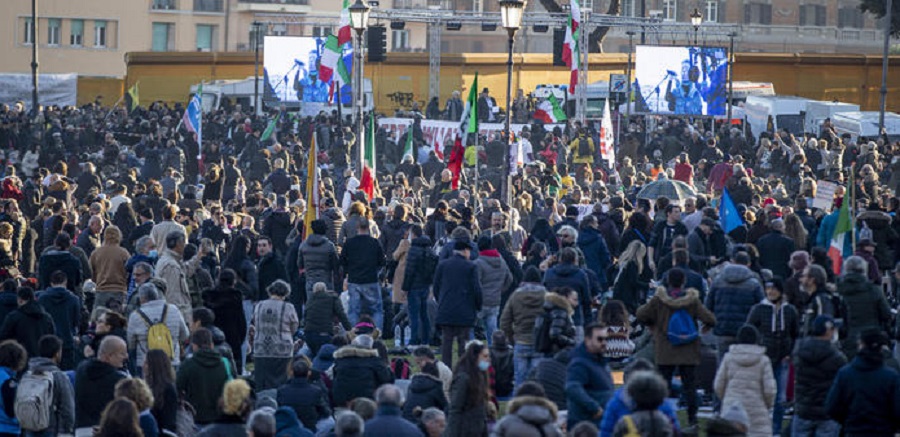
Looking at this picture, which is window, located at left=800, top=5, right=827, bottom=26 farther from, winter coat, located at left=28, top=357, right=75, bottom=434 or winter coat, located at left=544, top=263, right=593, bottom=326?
winter coat, located at left=28, top=357, right=75, bottom=434

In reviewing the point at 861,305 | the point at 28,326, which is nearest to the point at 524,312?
the point at 861,305

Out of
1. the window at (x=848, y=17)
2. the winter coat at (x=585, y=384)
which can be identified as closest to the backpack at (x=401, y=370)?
the winter coat at (x=585, y=384)

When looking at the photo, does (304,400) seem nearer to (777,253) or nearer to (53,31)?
(777,253)

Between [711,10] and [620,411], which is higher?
[711,10]

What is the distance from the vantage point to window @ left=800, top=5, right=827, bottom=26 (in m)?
97.1

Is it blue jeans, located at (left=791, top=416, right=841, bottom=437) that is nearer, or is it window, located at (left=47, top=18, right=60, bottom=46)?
blue jeans, located at (left=791, top=416, right=841, bottom=437)

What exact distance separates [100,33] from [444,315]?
65.5m

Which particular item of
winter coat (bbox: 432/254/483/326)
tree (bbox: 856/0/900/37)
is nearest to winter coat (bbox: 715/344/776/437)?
winter coat (bbox: 432/254/483/326)

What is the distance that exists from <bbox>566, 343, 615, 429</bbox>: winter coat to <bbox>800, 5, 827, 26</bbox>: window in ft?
285

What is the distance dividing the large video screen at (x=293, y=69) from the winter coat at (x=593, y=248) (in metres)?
25.2

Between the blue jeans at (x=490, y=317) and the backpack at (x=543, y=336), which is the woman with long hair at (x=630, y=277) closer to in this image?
the blue jeans at (x=490, y=317)

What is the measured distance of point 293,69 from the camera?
148 ft

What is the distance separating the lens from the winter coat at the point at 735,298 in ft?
51.5

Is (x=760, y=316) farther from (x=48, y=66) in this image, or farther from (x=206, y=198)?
(x=48, y=66)
